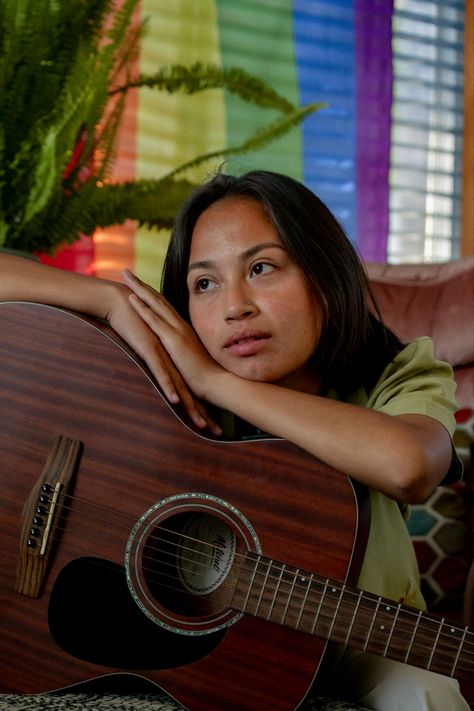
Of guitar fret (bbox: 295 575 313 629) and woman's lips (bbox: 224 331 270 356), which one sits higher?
woman's lips (bbox: 224 331 270 356)

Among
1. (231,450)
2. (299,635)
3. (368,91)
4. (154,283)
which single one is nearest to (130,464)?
(231,450)

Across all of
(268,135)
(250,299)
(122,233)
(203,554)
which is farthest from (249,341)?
(122,233)

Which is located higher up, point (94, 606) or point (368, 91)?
point (368, 91)

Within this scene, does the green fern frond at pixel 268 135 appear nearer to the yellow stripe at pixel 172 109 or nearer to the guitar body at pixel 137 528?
the yellow stripe at pixel 172 109

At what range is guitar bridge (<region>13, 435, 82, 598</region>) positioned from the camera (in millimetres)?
976

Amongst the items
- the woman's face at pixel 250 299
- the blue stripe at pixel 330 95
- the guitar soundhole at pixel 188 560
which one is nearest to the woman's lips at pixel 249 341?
the woman's face at pixel 250 299

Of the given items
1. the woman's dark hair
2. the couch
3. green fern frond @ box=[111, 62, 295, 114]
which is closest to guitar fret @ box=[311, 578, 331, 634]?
the woman's dark hair

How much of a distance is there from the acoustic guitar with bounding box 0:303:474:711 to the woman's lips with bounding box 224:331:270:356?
5.2 inches

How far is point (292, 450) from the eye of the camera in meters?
0.95

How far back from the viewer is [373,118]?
8.96 ft

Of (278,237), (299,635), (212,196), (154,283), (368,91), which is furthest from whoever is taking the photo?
(368,91)

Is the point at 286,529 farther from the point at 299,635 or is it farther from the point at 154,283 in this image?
the point at 154,283

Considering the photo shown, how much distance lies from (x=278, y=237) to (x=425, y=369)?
0.95ft

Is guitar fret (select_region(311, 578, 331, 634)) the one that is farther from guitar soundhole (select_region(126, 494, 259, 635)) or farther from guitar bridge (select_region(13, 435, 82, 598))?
guitar bridge (select_region(13, 435, 82, 598))
